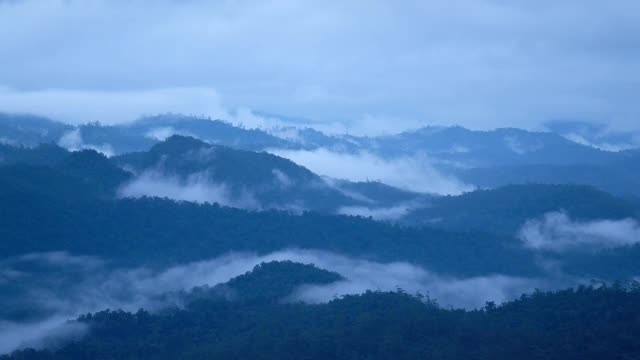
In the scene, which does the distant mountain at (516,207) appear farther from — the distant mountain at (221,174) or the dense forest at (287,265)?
the distant mountain at (221,174)

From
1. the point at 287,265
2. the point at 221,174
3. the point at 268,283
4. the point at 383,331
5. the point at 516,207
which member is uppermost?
the point at 221,174

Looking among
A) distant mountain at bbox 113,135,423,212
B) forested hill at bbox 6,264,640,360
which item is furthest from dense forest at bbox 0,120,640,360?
distant mountain at bbox 113,135,423,212

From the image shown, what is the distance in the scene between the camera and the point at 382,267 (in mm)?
130250

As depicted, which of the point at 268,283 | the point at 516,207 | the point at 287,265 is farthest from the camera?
the point at 516,207

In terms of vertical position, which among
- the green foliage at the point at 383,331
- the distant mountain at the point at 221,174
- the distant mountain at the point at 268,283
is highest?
the distant mountain at the point at 221,174

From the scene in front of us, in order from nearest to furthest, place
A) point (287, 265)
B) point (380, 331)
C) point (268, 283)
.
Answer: point (380, 331), point (268, 283), point (287, 265)

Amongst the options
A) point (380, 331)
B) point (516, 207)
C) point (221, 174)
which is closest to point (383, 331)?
point (380, 331)

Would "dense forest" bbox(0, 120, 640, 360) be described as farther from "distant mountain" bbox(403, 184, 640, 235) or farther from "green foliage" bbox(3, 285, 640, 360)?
"distant mountain" bbox(403, 184, 640, 235)

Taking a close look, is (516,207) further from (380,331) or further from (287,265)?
(380,331)

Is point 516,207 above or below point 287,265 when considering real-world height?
above

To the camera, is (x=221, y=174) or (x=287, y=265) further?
(x=221, y=174)

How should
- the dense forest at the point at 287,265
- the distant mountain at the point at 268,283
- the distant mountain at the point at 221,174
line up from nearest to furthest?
the dense forest at the point at 287,265 → the distant mountain at the point at 268,283 → the distant mountain at the point at 221,174

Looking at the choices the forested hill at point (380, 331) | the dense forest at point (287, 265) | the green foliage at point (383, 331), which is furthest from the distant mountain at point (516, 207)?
the green foliage at point (383, 331)

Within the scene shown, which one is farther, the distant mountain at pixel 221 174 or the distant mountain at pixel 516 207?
the distant mountain at pixel 221 174
